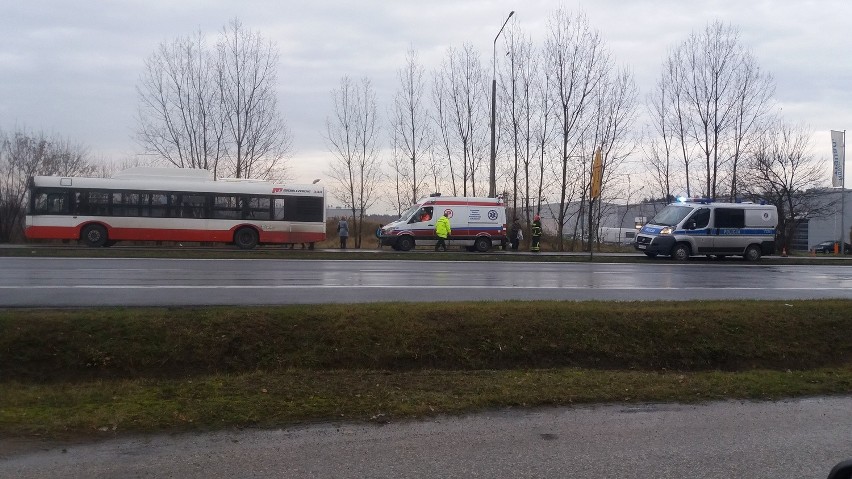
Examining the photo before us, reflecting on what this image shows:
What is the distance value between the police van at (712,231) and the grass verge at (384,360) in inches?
633

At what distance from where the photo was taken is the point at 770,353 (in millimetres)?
10273

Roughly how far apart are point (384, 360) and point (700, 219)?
73.1ft

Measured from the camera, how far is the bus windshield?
2822 cm

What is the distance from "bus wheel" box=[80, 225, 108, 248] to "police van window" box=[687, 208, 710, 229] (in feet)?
77.4

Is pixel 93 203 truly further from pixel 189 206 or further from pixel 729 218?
pixel 729 218

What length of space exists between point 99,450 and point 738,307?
10216mm

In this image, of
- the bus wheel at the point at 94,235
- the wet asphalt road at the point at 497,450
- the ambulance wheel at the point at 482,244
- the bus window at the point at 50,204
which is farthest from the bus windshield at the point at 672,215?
the bus window at the point at 50,204

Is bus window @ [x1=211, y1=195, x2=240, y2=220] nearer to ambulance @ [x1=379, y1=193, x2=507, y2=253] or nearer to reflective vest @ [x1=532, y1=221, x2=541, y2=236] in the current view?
ambulance @ [x1=379, y1=193, x2=507, y2=253]

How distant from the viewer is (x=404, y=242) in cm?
3050

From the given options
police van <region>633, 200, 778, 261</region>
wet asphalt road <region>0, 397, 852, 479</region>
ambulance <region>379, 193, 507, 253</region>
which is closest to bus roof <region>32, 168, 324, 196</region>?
ambulance <region>379, 193, 507, 253</region>

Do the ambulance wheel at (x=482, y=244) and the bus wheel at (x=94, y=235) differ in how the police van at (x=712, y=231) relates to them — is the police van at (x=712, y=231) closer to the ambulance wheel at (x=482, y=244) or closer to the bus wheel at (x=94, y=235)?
the ambulance wheel at (x=482, y=244)

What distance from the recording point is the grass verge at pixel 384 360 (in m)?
6.77

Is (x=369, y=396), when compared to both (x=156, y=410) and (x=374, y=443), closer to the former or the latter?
(x=374, y=443)

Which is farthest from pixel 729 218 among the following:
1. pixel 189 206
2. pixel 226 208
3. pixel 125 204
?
pixel 125 204
